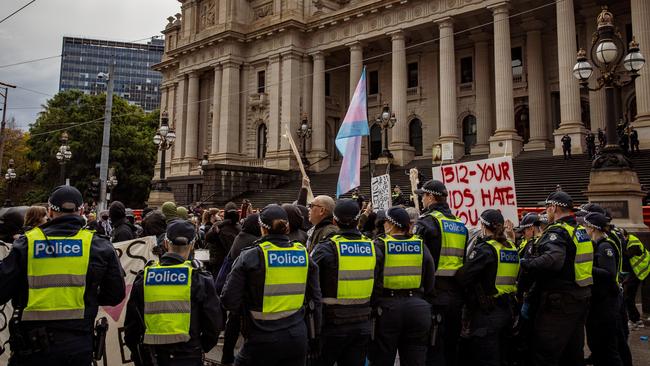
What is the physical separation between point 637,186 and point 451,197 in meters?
6.07

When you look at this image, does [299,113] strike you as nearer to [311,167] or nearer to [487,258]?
[311,167]

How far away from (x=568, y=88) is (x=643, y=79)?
331 cm

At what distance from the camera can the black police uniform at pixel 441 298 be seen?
221 inches

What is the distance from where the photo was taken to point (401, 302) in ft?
16.6

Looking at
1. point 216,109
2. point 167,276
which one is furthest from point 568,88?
point 216,109

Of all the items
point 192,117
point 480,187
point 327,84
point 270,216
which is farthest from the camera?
point 192,117

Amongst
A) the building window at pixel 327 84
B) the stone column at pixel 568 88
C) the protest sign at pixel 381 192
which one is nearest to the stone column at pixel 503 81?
the stone column at pixel 568 88

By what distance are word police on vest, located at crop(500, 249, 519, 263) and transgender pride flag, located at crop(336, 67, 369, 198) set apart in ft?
15.5

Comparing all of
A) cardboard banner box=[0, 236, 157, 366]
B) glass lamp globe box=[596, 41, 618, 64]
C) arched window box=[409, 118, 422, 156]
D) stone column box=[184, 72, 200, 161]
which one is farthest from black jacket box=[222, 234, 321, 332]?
stone column box=[184, 72, 200, 161]

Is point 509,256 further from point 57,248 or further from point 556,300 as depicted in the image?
point 57,248

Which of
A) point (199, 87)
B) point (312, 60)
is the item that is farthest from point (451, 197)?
point (199, 87)

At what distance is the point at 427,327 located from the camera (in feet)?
16.7

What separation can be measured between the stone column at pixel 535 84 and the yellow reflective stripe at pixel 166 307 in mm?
29052

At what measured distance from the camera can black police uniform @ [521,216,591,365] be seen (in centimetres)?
545
